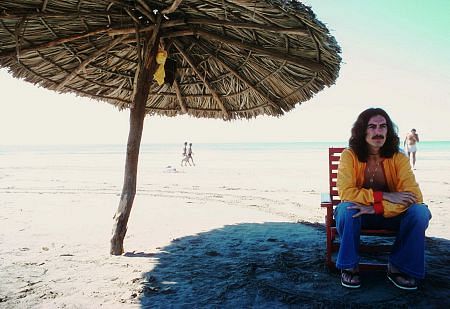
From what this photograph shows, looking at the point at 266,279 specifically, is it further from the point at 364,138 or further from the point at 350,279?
the point at 364,138

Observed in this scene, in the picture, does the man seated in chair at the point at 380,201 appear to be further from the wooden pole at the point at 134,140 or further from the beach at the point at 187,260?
the wooden pole at the point at 134,140

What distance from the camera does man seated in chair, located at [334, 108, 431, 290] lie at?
2.58m

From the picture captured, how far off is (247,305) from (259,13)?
96.1 inches

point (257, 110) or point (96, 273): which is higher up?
point (257, 110)

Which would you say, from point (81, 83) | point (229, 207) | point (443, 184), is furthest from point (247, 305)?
point (443, 184)

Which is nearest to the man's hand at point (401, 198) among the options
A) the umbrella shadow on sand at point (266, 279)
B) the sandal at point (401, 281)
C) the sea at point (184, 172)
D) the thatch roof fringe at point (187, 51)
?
the sandal at point (401, 281)

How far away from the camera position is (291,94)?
453 centimetres

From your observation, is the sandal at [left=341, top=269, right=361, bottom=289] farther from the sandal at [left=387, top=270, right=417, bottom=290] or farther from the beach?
the sandal at [left=387, top=270, right=417, bottom=290]

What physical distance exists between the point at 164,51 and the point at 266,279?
2.51 meters

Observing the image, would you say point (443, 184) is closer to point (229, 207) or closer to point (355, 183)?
point (229, 207)

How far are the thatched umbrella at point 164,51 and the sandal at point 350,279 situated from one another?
6.81 ft

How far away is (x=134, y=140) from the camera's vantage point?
3.65m

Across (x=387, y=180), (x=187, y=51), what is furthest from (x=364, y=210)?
(x=187, y=51)

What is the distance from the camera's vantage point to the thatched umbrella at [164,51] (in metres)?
3.21
